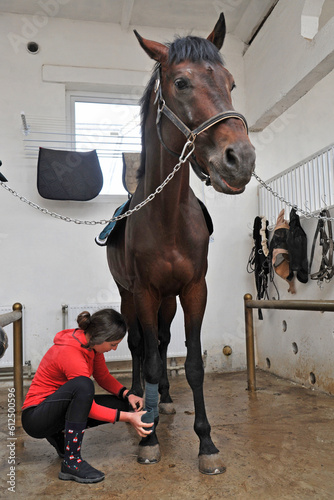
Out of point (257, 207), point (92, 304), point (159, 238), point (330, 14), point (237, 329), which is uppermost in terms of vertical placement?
point (330, 14)

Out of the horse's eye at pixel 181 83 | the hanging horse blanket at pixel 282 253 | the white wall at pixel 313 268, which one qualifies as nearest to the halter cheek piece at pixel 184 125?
the horse's eye at pixel 181 83

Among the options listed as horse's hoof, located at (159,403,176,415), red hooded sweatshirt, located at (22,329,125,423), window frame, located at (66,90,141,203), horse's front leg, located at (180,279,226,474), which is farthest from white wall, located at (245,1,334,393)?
red hooded sweatshirt, located at (22,329,125,423)

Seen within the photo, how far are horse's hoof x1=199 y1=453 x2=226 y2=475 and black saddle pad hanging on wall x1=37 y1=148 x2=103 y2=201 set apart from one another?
9.00 ft

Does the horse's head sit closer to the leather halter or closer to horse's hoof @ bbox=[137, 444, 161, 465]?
horse's hoof @ bbox=[137, 444, 161, 465]

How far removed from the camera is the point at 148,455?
69.9 inches

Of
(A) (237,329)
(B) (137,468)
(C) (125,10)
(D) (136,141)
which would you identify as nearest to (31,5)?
(C) (125,10)

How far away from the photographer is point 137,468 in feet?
5.66

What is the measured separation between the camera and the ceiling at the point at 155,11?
3.97m

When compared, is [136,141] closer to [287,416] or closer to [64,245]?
[64,245]

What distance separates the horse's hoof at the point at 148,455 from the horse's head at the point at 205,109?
3.83ft

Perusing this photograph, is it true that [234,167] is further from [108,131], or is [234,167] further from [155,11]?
[155,11]

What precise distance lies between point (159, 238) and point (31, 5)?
3380 millimetres

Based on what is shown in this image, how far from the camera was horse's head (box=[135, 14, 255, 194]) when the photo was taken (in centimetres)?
131

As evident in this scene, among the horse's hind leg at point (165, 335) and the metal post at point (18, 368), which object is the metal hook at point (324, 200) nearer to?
the horse's hind leg at point (165, 335)
